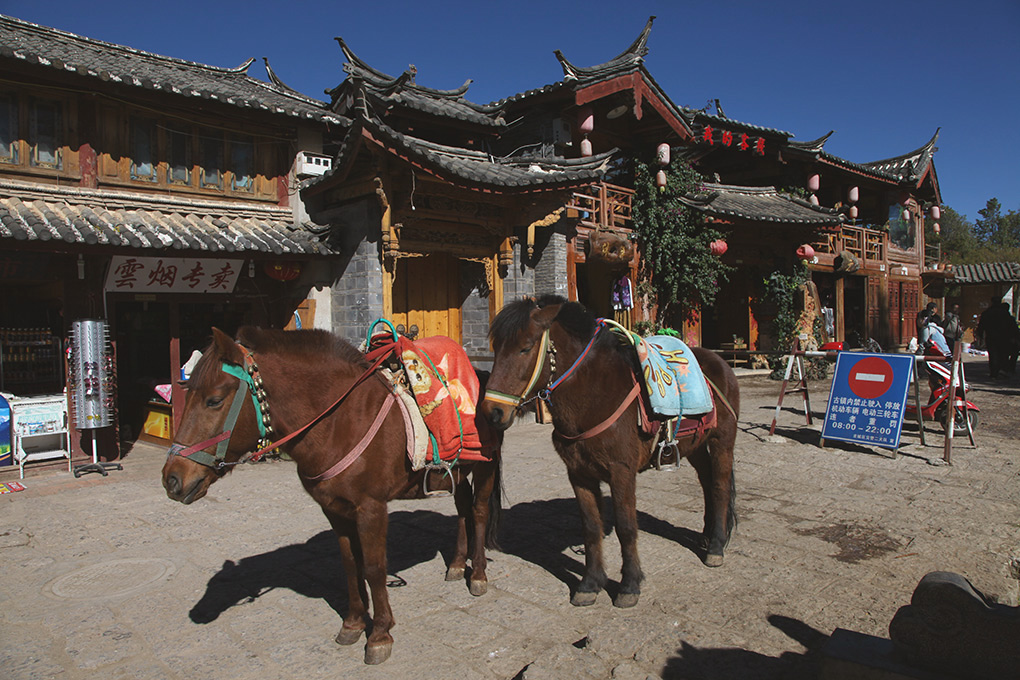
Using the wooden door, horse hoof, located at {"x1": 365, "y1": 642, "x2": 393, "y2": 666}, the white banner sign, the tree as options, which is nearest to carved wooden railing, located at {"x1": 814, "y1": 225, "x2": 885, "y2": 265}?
the wooden door

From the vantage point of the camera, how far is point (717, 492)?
470 centimetres

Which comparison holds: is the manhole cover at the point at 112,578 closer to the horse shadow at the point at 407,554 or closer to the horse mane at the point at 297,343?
the horse shadow at the point at 407,554

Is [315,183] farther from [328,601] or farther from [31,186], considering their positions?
A: [328,601]

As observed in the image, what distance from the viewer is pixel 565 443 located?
3951 mm

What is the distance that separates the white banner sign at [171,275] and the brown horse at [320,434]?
6417mm

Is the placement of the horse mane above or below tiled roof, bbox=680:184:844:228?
below

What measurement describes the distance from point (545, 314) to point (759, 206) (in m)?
16.0

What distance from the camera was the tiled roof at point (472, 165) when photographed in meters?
7.89

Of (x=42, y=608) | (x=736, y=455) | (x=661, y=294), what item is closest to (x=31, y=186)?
(x=42, y=608)

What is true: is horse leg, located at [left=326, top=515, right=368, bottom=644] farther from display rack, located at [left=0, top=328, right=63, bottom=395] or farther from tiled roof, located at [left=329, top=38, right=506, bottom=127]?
tiled roof, located at [left=329, top=38, right=506, bottom=127]

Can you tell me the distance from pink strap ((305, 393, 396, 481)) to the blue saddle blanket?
1711 millimetres

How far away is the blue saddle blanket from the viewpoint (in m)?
4.00

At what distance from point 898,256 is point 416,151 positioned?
23.2 m

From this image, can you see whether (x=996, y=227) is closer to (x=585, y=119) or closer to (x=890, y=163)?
(x=890, y=163)
